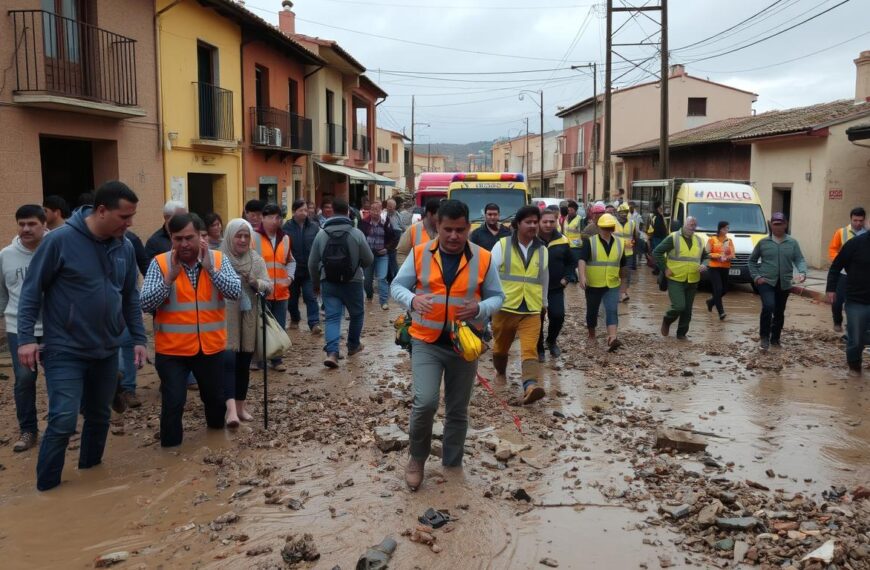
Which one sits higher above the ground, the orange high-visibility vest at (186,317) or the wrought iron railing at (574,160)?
the wrought iron railing at (574,160)

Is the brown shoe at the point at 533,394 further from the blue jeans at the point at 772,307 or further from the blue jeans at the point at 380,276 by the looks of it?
the blue jeans at the point at 380,276

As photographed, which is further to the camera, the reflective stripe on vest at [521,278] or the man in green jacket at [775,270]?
the man in green jacket at [775,270]

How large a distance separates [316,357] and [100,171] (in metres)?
8.00

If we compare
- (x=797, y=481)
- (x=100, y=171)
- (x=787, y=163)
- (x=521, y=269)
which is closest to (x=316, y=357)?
(x=521, y=269)

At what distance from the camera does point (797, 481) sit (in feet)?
17.5

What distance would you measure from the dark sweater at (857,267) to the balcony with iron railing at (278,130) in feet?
53.7

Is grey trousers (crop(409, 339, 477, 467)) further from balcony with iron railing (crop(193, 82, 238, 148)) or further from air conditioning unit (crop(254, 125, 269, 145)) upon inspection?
air conditioning unit (crop(254, 125, 269, 145))

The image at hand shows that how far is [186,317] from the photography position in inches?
216

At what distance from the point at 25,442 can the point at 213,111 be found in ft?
45.1

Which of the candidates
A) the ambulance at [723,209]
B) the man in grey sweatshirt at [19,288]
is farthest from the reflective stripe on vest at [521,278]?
the ambulance at [723,209]

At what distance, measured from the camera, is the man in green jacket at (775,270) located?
958 cm

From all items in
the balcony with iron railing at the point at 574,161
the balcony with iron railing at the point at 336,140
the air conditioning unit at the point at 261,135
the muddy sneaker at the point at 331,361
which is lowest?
the muddy sneaker at the point at 331,361

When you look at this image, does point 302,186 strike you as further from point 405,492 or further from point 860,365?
point 405,492

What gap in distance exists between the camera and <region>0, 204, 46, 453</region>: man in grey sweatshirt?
587cm
